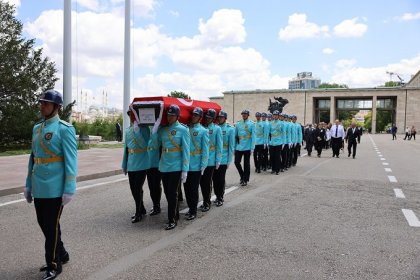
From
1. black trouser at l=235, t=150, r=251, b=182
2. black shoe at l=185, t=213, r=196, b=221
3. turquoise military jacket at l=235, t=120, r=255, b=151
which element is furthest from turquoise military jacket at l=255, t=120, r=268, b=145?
black shoe at l=185, t=213, r=196, b=221

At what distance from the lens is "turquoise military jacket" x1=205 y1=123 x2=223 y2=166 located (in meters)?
8.01

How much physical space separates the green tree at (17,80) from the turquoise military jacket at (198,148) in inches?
677

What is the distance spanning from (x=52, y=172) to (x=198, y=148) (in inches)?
123

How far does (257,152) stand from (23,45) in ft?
53.4

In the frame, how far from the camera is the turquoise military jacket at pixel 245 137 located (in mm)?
11172

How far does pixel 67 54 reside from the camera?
78.7ft

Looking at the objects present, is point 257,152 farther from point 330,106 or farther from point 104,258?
point 330,106

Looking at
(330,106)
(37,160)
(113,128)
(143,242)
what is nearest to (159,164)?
(143,242)

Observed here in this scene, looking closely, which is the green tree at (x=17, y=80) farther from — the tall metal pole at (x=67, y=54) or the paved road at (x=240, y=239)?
the paved road at (x=240, y=239)

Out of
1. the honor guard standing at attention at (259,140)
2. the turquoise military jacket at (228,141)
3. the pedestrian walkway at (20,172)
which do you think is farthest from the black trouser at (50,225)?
the honor guard standing at attention at (259,140)

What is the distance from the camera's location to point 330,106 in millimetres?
86125

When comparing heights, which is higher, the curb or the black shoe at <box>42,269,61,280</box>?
the black shoe at <box>42,269,61,280</box>

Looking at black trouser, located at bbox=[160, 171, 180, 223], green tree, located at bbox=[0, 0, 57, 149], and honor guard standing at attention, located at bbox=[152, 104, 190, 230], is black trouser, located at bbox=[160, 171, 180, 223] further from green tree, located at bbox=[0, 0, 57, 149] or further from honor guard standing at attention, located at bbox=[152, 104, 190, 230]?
green tree, located at bbox=[0, 0, 57, 149]

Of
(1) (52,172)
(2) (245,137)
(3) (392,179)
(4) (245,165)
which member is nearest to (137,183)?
(1) (52,172)
